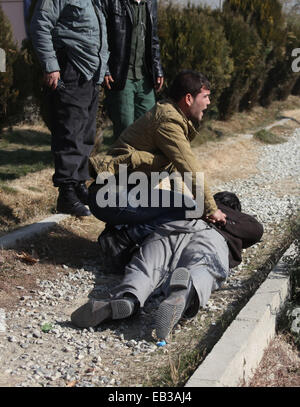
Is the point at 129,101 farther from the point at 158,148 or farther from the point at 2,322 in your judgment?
the point at 2,322

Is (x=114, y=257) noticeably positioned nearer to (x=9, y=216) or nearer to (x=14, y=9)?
(x=9, y=216)

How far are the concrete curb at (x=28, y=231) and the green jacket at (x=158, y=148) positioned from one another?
76 centimetres

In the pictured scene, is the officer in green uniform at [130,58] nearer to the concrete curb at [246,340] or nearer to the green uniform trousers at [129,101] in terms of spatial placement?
the green uniform trousers at [129,101]

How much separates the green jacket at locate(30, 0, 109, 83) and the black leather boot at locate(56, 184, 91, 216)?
0.89m

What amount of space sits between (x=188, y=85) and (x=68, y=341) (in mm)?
1752

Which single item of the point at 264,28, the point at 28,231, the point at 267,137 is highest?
the point at 264,28

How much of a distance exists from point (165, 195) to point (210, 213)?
0.31 metres

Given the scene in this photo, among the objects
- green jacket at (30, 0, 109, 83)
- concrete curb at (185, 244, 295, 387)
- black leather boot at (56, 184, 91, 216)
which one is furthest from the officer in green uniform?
concrete curb at (185, 244, 295, 387)

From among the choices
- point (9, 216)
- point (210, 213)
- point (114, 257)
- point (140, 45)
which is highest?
point (140, 45)

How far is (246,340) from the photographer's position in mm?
2771

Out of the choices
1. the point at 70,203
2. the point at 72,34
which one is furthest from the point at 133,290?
the point at 72,34

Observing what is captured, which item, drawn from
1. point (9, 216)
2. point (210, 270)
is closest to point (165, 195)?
point (210, 270)

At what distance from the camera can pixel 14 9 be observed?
504 inches

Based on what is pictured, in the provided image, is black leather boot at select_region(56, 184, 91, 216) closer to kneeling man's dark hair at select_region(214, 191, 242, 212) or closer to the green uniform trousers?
the green uniform trousers
